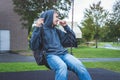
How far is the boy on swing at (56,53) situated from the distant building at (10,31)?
25.6 m

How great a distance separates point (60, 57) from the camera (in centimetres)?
562

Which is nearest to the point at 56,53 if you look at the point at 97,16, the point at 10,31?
the point at 10,31

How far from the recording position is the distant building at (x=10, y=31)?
3145cm

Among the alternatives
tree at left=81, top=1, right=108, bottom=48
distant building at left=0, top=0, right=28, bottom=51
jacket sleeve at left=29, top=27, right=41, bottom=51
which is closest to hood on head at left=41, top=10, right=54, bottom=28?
jacket sleeve at left=29, top=27, right=41, bottom=51

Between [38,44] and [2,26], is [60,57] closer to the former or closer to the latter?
[38,44]

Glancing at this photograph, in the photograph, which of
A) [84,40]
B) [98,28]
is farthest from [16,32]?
[84,40]

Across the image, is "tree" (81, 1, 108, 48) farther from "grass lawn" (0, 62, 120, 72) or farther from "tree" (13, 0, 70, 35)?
"grass lawn" (0, 62, 120, 72)

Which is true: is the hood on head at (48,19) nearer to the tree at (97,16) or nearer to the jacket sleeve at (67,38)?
the jacket sleeve at (67,38)

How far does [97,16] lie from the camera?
47.2 meters

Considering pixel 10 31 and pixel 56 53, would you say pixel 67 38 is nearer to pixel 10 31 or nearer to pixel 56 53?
pixel 56 53

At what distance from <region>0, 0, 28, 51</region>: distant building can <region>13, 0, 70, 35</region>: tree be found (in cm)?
205

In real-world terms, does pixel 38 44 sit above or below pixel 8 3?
below

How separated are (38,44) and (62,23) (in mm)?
599

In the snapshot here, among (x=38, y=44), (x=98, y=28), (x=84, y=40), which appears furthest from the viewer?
(x=84, y=40)
